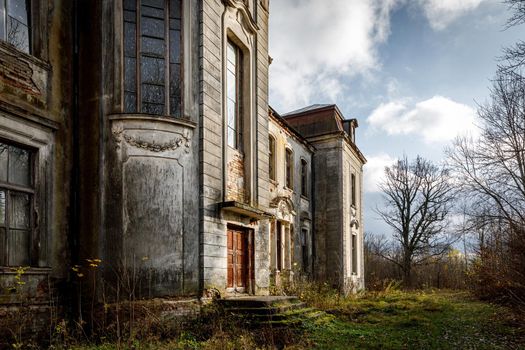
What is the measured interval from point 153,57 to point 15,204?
4151 millimetres

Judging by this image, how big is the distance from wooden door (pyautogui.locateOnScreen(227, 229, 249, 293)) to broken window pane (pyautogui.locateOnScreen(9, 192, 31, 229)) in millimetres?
4809

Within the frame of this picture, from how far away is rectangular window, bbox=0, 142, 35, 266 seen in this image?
8328 mm

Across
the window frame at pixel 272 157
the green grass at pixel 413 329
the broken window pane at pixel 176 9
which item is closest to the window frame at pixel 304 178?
the window frame at pixel 272 157

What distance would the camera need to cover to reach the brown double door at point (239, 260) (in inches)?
472

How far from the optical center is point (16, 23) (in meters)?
8.96

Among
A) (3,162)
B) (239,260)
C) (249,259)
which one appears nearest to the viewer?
(3,162)

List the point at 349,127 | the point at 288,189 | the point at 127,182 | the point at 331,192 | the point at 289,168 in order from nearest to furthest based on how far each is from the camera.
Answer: the point at 127,182, the point at 288,189, the point at 289,168, the point at 331,192, the point at 349,127

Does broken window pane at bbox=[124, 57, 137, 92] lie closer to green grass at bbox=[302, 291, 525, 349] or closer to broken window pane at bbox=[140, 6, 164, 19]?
broken window pane at bbox=[140, 6, 164, 19]

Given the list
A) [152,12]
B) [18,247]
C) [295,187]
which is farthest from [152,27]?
[295,187]

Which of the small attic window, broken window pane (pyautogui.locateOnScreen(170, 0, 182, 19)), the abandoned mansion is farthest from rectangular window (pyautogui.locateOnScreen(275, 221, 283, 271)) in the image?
broken window pane (pyautogui.locateOnScreen(170, 0, 182, 19))

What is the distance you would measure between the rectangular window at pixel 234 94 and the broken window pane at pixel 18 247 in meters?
5.45

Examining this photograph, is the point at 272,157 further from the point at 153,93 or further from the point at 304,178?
the point at 153,93

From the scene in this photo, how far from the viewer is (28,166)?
8.98 meters

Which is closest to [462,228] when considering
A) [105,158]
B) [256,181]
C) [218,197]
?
[256,181]
